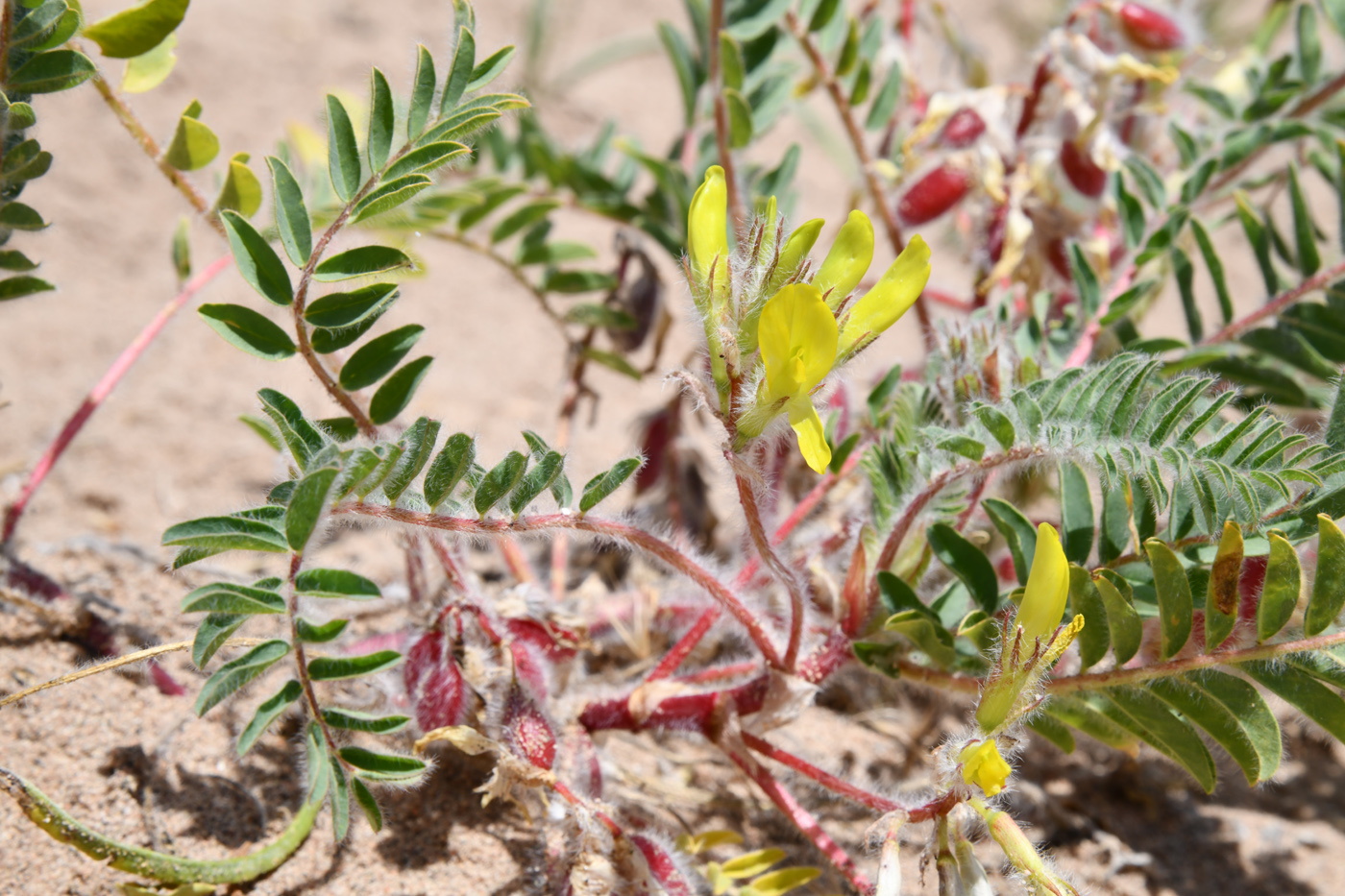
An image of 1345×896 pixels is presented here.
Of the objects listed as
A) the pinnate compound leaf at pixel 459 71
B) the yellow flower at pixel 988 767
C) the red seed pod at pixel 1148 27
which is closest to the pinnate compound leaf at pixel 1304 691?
the yellow flower at pixel 988 767

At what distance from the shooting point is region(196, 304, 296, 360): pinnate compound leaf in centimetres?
108

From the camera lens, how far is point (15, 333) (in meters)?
2.35

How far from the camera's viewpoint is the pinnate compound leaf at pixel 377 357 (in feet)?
3.84

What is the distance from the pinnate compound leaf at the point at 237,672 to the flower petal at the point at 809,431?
1.75 feet

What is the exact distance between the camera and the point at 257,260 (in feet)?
3.55

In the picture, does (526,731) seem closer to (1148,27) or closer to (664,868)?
(664,868)

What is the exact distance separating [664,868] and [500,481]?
479 mm

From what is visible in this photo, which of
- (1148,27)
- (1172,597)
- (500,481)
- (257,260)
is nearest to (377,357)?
(257,260)

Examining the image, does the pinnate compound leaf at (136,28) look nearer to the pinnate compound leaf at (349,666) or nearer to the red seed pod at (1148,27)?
the pinnate compound leaf at (349,666)

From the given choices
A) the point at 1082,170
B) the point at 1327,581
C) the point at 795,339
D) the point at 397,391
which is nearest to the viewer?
the point at 795,339

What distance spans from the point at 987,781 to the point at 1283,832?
106 centimetres

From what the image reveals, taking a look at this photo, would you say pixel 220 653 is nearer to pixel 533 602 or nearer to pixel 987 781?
pixel 533 602

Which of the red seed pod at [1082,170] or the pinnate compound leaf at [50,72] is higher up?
the red seed pod at [1082,170]

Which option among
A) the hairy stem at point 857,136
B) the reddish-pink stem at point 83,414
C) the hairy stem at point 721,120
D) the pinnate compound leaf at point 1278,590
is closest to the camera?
the pinnate compound leaf at point 1278,590
